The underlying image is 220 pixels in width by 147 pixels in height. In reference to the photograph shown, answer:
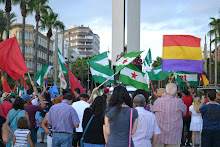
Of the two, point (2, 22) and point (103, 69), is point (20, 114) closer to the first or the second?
point (103, 69)

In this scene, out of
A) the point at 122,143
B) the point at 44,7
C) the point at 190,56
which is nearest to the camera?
the point at 122,143

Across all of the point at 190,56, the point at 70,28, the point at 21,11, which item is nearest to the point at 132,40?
the point at 21,11

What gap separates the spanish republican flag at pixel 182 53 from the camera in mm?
10203

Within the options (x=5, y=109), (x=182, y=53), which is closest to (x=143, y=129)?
(x=5, y=109)

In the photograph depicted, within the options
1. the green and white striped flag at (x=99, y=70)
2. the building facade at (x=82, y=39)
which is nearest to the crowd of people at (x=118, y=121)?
the green and white striped flag at (x=99, y=70)

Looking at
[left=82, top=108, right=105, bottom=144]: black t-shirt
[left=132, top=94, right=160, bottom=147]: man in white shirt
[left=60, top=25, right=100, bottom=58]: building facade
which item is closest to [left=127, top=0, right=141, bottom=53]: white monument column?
[left=82, top=108, right=105, bottom=144]: black t-shirt

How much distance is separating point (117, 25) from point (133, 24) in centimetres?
245

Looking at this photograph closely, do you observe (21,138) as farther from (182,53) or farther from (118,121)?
(182,53)

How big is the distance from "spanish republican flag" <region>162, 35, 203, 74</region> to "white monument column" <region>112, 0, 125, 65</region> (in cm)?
2330

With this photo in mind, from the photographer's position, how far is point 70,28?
153m

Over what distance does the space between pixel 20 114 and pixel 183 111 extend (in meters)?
3.21

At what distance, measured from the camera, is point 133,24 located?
32719 mm

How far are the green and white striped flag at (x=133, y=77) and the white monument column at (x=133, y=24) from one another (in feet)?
68.6

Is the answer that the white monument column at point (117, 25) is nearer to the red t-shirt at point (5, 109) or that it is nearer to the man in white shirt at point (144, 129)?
the red t-shirt at point (5, 109)
